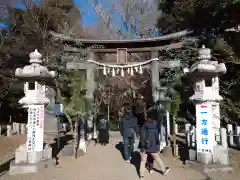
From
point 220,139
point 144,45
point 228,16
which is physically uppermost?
point 228,16

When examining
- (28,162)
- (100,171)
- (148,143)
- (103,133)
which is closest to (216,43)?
(103,133)

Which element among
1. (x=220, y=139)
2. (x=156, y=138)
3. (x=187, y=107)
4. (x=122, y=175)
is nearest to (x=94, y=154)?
(x=122, y=175)

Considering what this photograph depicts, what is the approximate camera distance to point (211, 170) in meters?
7.66

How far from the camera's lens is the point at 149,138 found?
7094 millimetres

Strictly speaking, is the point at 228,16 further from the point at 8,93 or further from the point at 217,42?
the point at 8,93

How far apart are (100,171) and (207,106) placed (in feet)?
13.2

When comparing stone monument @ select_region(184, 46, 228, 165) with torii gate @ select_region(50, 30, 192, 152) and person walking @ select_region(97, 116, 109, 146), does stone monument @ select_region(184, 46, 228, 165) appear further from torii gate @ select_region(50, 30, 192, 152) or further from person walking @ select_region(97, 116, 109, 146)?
person walking @ select_region(97, 116, 109, 146)

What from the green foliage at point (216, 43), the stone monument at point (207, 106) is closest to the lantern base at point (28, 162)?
the stone monument at point (207, 106)

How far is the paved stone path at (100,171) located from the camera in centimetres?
742

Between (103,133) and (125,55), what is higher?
(125,55)

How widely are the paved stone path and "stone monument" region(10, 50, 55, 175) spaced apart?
44 cm

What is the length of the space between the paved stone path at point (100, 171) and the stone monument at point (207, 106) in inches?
30.3

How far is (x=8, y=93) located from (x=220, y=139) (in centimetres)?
1822

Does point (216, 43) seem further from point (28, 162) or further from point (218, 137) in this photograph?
point (28, 162)
